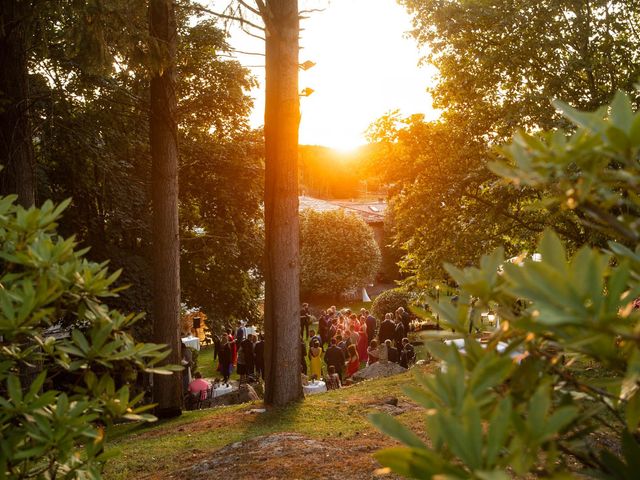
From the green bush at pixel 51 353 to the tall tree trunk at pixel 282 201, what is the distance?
8599mm

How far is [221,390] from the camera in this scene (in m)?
17.7

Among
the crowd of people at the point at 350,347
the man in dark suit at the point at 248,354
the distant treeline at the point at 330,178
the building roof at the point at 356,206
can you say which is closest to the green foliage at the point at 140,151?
the man in dark suit at the point at 248,354

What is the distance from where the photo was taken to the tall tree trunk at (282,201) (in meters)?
11.5

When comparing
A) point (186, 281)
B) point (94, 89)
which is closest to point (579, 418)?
→ point (94, 89)

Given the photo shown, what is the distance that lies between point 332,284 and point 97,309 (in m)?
43.9

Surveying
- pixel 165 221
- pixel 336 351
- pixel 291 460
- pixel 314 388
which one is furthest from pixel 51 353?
pixel 336 351

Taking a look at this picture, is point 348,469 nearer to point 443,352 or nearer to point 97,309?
point 97,309

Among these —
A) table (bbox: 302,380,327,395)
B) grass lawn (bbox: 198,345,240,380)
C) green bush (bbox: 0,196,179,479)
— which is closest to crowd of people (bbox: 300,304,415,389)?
table (bbox: 302,380,327,395)

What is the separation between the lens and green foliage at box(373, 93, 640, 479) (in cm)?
118

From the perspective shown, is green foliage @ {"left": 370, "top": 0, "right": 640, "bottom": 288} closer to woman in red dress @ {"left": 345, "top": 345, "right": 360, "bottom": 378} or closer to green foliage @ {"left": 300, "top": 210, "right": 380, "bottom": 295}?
woman in red dress @ {"left": 345, "top": 345, "right": 360, "bottom": 378}

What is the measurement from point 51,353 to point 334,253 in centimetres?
4456

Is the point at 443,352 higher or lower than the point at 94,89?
lower

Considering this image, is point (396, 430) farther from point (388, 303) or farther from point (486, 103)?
point (388, 303)

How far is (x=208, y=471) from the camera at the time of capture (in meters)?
7.05
